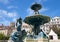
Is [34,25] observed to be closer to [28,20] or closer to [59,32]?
[28,20]

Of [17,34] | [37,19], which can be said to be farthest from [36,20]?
[17,34]

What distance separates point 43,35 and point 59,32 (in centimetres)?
3266

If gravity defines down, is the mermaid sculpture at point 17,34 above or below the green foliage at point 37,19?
below

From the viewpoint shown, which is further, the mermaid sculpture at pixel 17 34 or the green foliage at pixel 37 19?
the green foliage at pixel 37 19

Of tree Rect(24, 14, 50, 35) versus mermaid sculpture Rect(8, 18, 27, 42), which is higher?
tree Rect(24, 14, 50, 35)

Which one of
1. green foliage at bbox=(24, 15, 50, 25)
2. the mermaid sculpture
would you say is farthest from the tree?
the mermaid sculpture

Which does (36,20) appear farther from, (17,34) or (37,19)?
(17,34)

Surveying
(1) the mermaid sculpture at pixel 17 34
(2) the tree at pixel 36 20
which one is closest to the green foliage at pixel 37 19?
(2) the tree at pixel 36 20

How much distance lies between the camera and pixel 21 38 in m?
9.31

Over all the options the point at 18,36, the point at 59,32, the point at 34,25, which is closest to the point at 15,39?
the point at 18,36

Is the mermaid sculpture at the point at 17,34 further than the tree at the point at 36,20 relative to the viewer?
No

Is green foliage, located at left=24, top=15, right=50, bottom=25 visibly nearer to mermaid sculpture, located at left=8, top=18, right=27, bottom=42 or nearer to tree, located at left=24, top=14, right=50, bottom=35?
tree, located at left=24, top=14, right=50, bottom=35

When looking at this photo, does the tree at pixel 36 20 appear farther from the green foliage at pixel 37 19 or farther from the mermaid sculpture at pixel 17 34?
the mermaid sculpture at pixel 17 34

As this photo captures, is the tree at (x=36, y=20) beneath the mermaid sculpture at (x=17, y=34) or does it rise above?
above
